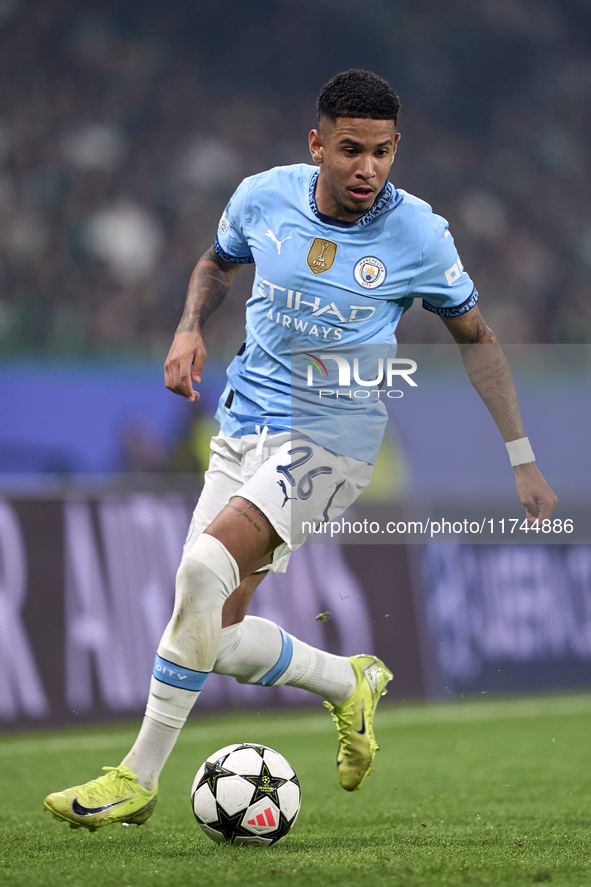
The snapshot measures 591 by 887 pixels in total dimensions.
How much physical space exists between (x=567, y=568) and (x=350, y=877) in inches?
282

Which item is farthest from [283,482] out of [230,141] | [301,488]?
[230,141]

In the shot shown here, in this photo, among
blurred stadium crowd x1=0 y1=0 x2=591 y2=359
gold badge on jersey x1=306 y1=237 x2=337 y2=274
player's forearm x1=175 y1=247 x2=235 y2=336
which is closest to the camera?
gold badge on jersey x1=306 y1=237 x2=337 y2=274

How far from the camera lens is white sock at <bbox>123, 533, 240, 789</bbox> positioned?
3.55 m

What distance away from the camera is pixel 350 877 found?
285 centimetres

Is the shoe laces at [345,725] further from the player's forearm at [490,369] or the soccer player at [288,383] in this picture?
the player's forearm at [490,369]

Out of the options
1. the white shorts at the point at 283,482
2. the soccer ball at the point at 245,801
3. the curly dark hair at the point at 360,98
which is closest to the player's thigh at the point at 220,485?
the white shorts at the point at 283,482

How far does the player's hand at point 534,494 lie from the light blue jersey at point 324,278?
551 mm

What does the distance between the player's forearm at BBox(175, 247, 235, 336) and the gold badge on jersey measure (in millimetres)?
509

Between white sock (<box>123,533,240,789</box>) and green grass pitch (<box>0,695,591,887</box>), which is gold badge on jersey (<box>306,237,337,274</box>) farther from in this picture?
green grass pitch (<box>0,695,591,887</box>)

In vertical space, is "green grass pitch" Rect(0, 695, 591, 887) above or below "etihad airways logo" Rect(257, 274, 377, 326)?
below

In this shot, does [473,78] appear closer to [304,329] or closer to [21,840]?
[304,329]

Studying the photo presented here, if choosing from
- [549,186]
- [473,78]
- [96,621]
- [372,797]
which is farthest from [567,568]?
[473,78]

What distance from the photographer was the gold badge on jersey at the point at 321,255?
3.81m

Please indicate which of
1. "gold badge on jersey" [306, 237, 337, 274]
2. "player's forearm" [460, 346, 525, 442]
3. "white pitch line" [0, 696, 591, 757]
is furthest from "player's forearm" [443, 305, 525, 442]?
"white pitch line" [0, 696, 591, 757]
